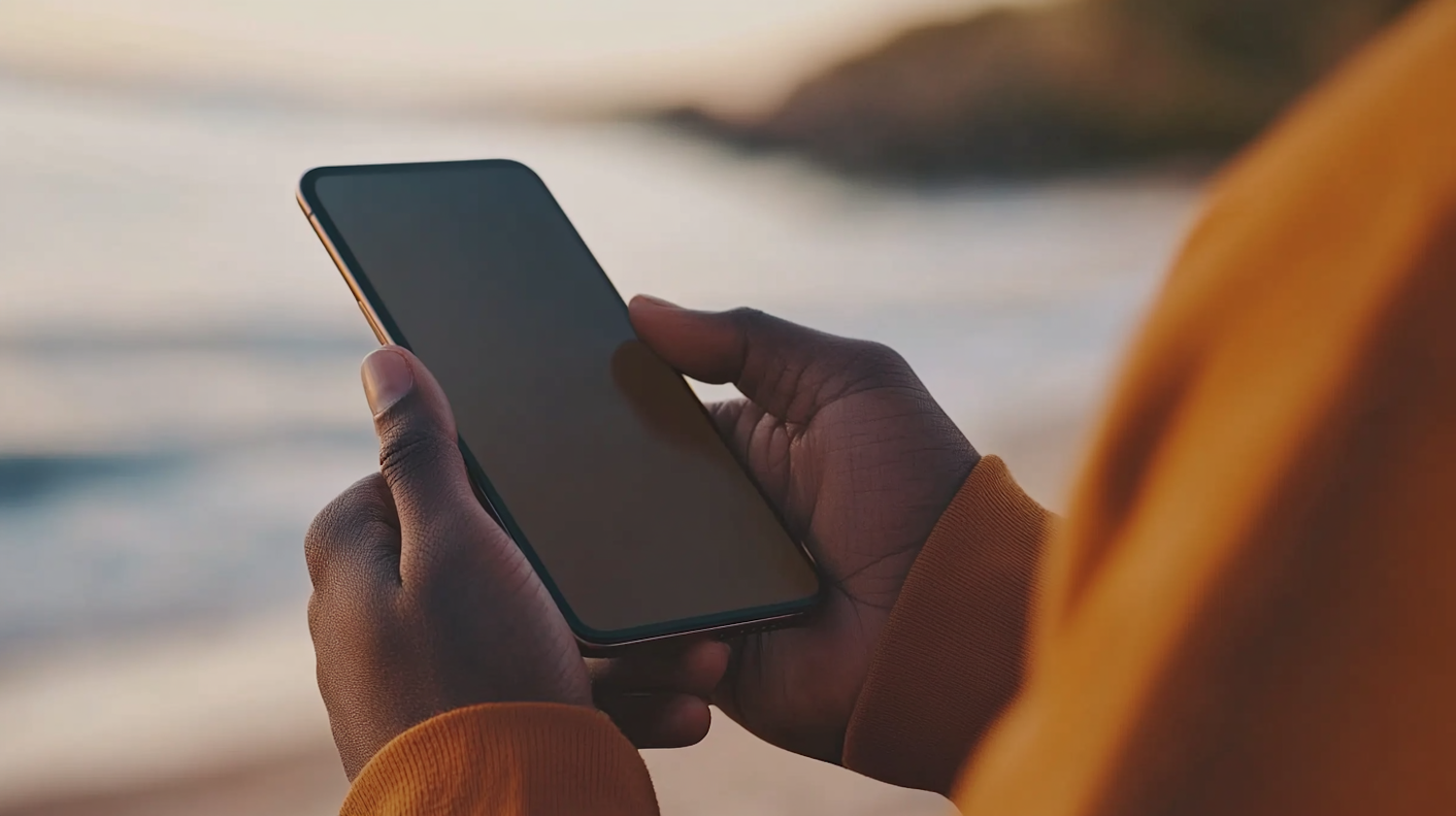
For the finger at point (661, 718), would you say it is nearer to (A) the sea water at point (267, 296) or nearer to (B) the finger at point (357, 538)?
(B) the finger at point (357, 538)

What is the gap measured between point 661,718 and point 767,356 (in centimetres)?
30

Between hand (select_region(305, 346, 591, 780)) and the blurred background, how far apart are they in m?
0.70

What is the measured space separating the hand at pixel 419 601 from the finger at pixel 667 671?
13cm

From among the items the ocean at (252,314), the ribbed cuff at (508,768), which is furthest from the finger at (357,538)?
the ocean at (252,314)

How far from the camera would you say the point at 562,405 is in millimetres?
849

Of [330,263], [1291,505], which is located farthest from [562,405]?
[330,263]

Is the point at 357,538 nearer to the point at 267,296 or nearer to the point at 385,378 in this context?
the point at 385,378

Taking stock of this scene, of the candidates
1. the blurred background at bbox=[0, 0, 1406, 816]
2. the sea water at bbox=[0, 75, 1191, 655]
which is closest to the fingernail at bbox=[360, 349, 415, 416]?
the blurred background at bbox=[0, 0, 1406, 816]

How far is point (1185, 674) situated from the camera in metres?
0.19

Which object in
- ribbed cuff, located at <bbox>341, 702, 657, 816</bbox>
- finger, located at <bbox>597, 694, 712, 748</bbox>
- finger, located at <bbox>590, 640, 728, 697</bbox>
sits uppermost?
ribbed cuff, located at <bbox>341, 702, 657, 816</bbox>

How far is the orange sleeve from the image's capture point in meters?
0.18

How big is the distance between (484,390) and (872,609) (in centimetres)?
32

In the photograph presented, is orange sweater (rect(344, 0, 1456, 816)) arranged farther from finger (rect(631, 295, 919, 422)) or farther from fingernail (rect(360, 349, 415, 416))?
finger (rect(631, 295, 919, 422))

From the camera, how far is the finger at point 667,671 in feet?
2.68
